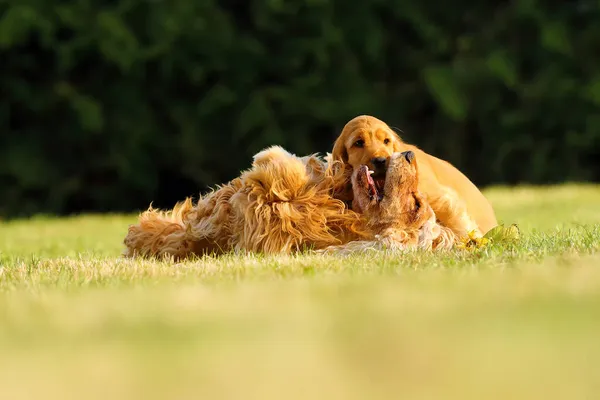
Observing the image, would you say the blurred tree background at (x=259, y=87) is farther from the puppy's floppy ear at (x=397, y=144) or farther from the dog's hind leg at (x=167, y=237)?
the puppy's floppy ear at (x=397, y=144)

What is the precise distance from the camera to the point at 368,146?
4164 millimetres

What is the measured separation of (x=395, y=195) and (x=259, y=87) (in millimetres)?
8391

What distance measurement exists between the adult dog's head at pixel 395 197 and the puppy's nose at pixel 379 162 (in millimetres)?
35

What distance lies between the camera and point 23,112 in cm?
1247

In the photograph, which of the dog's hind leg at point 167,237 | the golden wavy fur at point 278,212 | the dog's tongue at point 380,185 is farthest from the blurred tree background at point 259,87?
the dog's tongue at point 380,185

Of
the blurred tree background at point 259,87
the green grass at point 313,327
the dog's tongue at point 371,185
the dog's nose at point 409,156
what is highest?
the blurred tree background at point 259,87

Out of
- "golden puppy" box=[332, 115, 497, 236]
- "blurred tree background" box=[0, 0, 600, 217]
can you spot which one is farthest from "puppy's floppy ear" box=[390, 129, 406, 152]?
"blurred tree background" box=[0, 0, 600, 217]

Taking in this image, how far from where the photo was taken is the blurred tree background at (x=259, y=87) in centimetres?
1194

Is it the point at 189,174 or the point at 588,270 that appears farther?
the point at 189,174

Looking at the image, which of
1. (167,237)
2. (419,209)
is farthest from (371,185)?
(167,237)

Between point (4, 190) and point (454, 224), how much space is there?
8972 millimetres

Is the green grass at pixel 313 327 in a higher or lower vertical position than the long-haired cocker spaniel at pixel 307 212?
lower

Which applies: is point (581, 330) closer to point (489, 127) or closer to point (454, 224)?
point (454, 224)

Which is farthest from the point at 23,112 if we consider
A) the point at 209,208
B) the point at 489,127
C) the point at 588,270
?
the point at 588,270
